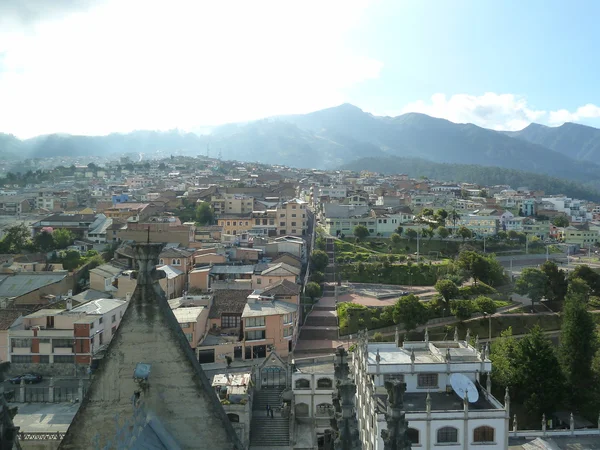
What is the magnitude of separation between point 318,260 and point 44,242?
2247 centimetres

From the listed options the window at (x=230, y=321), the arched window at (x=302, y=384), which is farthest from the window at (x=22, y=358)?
the arched window at (x=302, y=384)

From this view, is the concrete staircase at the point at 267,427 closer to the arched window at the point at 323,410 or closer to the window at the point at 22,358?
the arched window at the point at 323,410

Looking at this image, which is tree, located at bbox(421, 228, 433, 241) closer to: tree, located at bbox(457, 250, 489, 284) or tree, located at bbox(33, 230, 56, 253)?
tree, located at bbox(457, 250, 489, 284)

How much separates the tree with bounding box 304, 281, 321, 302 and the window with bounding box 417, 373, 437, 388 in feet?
55.7

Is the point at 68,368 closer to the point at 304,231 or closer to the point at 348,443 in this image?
the point at 348,443

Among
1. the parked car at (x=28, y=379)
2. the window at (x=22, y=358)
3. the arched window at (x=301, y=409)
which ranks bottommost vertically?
the arched window at (x=301, y=409)

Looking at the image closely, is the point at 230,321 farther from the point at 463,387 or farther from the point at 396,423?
the point at 396,423

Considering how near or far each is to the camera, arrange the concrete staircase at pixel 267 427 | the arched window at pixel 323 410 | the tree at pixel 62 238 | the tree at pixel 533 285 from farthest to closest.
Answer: the tree at pixel 62 238 → the tree at pixel 533 285 → the arched window at pixel 323 410 → the concrete staircase at pixel 267 427

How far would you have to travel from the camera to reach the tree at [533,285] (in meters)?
36.6

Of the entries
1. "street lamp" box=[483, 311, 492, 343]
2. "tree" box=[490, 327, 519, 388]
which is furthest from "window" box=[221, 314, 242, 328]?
"street lamp" box=[483, 311, 492, 343]

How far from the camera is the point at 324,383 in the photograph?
2277 centimetres

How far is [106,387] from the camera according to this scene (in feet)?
15.5

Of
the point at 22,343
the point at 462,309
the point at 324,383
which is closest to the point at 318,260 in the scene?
the point at 462,309

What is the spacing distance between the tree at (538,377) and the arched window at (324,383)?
330 inches
